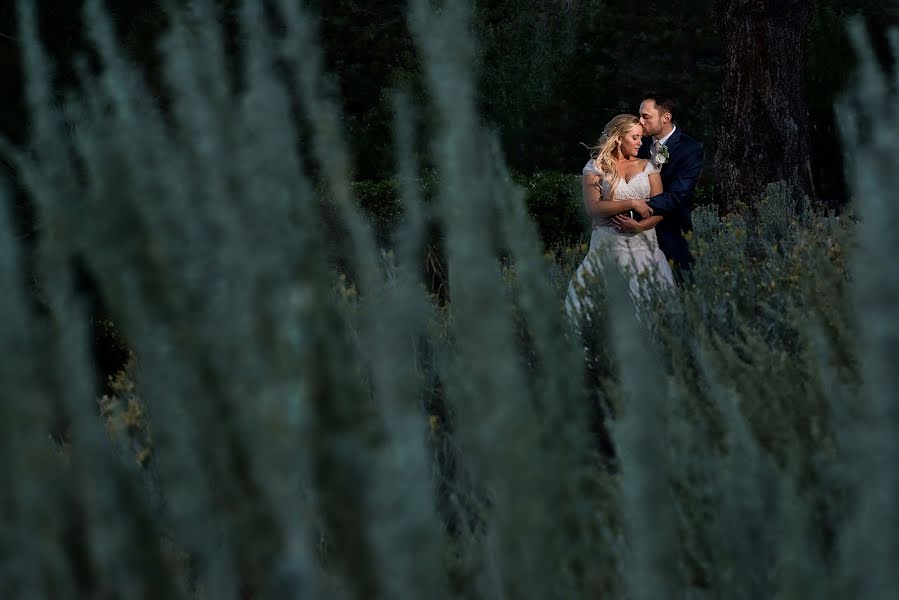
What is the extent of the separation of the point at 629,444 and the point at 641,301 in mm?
3280

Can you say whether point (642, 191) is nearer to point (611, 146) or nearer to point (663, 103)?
point (611, 146)

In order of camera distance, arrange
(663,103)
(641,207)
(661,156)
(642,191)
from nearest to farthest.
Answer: (641,207), (642,191), (661,156), (663,103)

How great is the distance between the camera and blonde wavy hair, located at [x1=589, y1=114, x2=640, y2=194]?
6.22 metres

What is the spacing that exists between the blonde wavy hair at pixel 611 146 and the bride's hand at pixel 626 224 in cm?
25

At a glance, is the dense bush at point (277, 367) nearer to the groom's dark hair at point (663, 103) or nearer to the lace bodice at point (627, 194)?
the lace bodice at point (627, 194)

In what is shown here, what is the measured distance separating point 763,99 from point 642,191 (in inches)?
136

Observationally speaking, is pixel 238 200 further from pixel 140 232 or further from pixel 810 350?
pixel 810 350

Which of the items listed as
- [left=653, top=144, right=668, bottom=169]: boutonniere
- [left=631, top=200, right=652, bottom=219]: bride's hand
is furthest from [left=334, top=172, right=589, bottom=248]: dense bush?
[left=631, top=200, right=652, bottom=219]: bride's hand

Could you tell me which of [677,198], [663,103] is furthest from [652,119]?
[677,198]

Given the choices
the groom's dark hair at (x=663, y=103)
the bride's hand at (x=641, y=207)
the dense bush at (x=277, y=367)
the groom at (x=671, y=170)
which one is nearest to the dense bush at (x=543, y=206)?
the groom's dark hair at (x=663, y=103)

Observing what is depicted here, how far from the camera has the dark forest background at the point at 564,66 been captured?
13.7 m

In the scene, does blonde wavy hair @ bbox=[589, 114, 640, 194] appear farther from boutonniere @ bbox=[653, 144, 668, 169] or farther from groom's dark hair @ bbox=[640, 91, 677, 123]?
groom's dark hair @ bbox=[640, 91, 677, 123]

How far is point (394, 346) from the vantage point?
32.4 inches

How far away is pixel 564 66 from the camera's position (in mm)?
17594
